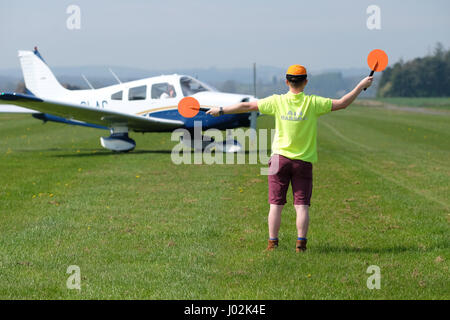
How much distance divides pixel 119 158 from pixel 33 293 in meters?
11.4

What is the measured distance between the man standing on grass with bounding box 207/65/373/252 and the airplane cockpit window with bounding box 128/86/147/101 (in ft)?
39.8

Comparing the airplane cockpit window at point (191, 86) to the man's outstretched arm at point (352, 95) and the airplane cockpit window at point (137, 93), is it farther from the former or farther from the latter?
the man's outstretched arm at point (352, 95)

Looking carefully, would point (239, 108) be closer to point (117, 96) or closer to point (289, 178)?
point (289, 178)

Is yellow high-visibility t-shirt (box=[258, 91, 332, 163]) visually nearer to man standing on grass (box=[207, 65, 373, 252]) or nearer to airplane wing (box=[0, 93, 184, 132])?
man standing on grass (box=[207, 65, 373, 252])

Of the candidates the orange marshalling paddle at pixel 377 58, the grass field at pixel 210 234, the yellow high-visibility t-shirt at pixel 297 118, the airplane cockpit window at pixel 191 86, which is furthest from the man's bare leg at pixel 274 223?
the airplane cockpit window at pixel 191 86

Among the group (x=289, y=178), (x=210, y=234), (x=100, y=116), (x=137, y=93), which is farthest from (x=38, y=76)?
(x=289, y=178)

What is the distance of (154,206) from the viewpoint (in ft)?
30.9

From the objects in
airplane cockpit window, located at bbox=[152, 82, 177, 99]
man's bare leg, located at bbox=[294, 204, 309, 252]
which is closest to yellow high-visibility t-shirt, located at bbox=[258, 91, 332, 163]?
man's bare leg, located at bbox=[294, 204, 309, 252]

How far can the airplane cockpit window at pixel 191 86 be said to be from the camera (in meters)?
17.8

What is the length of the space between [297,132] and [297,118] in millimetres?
148

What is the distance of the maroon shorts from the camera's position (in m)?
6.55

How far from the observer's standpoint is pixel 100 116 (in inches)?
695

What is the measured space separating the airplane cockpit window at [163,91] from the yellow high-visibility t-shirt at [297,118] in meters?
11.6
